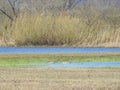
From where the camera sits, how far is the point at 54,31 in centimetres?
3472

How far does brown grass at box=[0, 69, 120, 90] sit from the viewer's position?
13.9 metres

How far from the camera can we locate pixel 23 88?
542 inches

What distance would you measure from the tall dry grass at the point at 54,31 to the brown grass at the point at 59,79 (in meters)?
16.1

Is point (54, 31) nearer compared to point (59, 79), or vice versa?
point (59, 79)

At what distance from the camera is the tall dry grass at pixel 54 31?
113 ft

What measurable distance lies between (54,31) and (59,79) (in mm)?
19187

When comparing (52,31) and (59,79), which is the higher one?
(59,79)

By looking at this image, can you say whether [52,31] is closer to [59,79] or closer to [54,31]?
[54,31]

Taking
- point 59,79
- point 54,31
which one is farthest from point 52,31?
point 59,79

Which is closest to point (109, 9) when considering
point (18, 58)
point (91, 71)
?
point (18, 58)

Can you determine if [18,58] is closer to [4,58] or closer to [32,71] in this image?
[4,58]

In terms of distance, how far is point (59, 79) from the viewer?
15641 mm

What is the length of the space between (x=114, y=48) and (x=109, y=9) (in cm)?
2152

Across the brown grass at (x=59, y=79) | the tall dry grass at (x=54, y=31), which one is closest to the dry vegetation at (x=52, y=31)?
the tall dry grass at (x=54, y=31)
